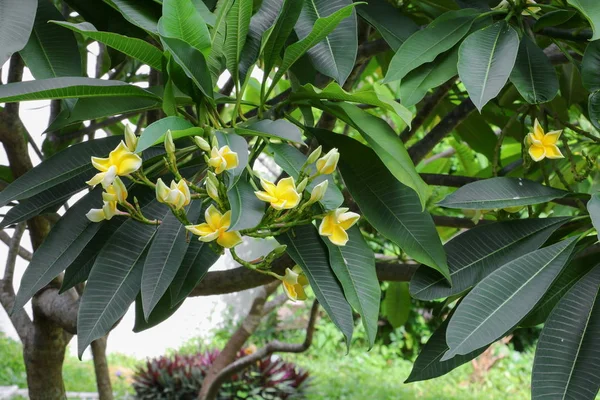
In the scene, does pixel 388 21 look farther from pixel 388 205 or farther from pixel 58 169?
pixel 58 169

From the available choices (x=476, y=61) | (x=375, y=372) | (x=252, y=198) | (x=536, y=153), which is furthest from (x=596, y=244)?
(x=375, y=372)

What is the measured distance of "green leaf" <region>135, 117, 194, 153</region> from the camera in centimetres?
50

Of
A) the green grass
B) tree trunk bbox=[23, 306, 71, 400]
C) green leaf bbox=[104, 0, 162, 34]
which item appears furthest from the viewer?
the green grass

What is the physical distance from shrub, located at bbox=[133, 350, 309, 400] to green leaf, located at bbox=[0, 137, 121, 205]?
9.44 ft

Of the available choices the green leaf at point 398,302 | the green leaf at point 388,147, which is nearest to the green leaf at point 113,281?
the green leaf at point 388,147

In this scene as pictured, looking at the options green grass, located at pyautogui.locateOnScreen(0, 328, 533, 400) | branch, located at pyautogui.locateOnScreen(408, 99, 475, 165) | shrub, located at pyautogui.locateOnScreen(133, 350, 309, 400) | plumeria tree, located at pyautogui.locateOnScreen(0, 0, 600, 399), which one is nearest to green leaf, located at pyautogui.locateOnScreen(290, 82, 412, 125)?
plumeria tree, located at pyautogui.locateOnScreen(0, 0, 600, 399)

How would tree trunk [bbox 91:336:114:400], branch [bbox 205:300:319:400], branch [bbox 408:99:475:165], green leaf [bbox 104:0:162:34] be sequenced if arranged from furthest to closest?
branch [bbox 205:300:319:400] < tree trunk [bbox 91:336:114:400] < branch [bbox 408:99:475:165] < green leaf [bbox 104:0:162:34]

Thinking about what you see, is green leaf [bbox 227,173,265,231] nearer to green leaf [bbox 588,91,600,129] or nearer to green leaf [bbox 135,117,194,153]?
green leaf [bbox 135,117,194,153]

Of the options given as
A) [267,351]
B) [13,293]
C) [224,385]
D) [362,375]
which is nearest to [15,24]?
[13,293]

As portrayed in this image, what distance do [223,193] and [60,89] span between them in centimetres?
15

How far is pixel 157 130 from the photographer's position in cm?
52

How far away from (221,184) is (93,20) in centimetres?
33

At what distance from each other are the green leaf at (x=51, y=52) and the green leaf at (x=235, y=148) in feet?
0.73

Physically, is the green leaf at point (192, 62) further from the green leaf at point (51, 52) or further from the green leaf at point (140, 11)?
the green leaf at point (51, 52)
